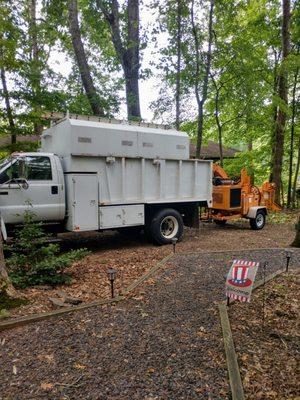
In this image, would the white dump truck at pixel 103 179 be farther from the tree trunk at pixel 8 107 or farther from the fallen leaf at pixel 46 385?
the fallen leaf at pixel 46 385

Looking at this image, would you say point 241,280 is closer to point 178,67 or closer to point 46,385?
point 46,385

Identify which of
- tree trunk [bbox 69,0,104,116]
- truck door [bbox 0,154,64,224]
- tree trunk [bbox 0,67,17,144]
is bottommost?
truck door [bbox 0,154,64,224]

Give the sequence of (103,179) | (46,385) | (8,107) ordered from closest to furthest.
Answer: (46,385)
(103,179)
(8,107)

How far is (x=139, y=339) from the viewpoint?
10.9 ft

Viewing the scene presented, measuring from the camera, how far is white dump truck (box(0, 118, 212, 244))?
273 inches

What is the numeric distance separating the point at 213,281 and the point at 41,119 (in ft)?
27.1

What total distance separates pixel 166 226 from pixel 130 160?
87.0 inches

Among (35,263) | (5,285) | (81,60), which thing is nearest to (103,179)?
(35,263)

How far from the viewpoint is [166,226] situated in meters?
8.80

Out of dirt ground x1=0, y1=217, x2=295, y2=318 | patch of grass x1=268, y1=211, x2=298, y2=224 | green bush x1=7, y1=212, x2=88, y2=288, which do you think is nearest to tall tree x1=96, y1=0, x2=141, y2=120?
dirt ground x1=0, y1=217, x2=295, y2=318

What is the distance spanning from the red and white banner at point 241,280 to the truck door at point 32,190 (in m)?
4.62

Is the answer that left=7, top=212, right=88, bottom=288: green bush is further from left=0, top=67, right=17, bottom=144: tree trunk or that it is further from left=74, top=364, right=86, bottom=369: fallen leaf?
left=0, top=67, right=17, bottom=144: tree trunk

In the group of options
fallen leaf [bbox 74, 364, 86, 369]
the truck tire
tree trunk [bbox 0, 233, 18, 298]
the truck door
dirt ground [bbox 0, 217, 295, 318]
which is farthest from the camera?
the truck tire

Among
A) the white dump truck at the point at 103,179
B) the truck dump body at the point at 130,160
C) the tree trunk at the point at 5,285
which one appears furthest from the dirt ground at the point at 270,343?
the truck dump body at the point at 130,160
